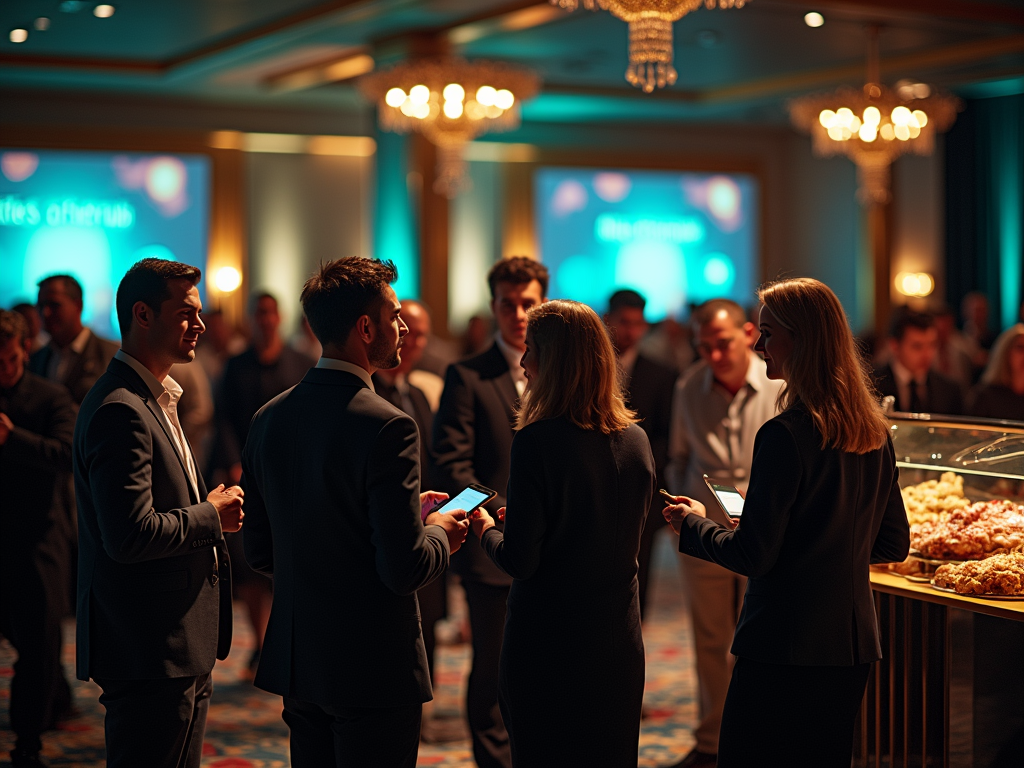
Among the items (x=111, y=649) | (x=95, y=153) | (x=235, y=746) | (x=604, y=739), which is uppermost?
(x=95, y=153)

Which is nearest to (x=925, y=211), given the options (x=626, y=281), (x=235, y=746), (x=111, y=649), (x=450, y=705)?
(x=626, y=281)

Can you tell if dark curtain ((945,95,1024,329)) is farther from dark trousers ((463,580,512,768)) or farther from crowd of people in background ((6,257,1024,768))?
dark trousers ((463,580,512,768))

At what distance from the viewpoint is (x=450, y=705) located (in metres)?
5.15

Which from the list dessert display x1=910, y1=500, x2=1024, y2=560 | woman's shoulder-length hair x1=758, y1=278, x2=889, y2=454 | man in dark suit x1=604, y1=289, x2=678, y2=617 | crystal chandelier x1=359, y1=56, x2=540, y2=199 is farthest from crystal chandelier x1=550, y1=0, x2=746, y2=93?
crystal chandelier x1=359, y1=56, x2=540, y2=199

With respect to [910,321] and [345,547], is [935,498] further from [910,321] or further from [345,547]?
[910,321]

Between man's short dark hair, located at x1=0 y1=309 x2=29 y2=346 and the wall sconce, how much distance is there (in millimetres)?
10871

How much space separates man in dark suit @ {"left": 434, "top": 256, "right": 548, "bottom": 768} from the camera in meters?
3.85

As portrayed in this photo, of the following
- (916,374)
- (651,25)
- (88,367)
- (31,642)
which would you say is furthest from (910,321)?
(31,642)

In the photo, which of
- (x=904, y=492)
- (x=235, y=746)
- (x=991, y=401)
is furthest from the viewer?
(x=991, y=401)

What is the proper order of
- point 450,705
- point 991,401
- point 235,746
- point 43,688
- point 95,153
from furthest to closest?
1. point 95,153
2. point 991,401
3. point 450,705
4. point 235,746
5. point 43,688

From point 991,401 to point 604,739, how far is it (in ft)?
12.8

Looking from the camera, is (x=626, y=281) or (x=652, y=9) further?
(x=626, y=281)

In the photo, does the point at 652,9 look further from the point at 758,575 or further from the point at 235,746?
the point at 235,746

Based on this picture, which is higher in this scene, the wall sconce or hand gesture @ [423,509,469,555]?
the wall sconce
